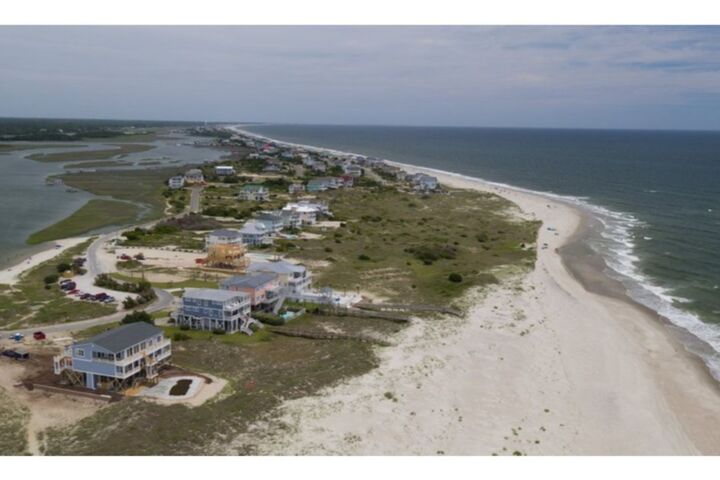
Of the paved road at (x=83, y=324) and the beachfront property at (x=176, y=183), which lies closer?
the paved road at (x=83, y=324)

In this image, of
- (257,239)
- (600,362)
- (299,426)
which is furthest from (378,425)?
(257,239)

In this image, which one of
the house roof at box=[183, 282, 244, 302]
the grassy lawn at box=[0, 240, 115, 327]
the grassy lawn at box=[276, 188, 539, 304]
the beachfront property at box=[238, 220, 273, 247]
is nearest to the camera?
the house roof at box=[183, 282, 244, 302]

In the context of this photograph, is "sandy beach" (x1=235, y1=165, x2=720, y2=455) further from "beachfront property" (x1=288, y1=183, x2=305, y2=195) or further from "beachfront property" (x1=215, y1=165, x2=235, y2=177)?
"beachfront property" (x1=215, y1=165, x2=235, y2=177)

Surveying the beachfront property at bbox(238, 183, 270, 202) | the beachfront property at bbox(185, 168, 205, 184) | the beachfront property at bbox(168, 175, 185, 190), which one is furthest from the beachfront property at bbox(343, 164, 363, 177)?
the beachfront property at bbox(168, 175, 185, 190)

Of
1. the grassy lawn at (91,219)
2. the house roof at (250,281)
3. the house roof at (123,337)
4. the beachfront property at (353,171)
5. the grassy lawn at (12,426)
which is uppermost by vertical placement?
the beachfront property at (353,171)

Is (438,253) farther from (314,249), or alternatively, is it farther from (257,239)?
(257,239)

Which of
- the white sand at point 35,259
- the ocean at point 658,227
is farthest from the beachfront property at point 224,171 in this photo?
the white sand at point 35,259

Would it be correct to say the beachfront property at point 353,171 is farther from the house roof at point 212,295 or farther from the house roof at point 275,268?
the house roof at point 212,295
